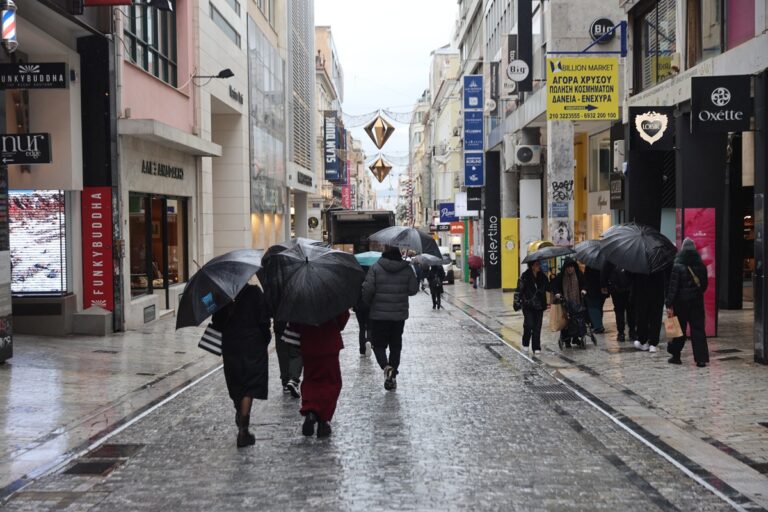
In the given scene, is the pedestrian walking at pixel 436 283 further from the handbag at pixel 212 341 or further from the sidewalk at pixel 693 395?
the handbag at pixel 212 341

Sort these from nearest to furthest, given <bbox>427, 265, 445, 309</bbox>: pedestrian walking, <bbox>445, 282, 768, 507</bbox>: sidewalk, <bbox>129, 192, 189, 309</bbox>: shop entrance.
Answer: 1. <bbox>445, 282, 768, 507</bbox>: sidewalk
2. <bbox>129, 192, 189, 309</bbox>: shop entrance
3. <bbox>427, 265, 445, 309</bbox>: pedestrian walking

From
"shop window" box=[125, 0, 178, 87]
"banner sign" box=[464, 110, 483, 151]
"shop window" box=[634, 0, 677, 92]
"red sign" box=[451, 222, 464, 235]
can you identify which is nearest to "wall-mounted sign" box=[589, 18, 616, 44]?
"shop window" box=[634, 0, 677, 92]

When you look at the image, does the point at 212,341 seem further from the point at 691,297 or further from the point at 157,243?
the point at 157,243

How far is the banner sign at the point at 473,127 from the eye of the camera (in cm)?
3903

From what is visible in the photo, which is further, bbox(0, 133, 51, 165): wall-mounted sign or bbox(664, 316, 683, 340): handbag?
bbox(0, 133, 51, 165): wall-mounted sign

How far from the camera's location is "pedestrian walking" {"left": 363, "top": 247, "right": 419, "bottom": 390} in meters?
10.3

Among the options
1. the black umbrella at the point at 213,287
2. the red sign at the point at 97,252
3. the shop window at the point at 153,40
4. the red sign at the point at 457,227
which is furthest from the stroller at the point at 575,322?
the red sign at the point at 457,227

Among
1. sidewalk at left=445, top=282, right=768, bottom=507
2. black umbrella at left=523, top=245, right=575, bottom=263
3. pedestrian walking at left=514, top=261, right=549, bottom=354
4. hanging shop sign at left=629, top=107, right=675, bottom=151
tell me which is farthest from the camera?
hanging shop sign at left=629, top=107, right=675, bottom=151

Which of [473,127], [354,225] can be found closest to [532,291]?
[354,225]

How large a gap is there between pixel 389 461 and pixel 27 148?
31.6 feet

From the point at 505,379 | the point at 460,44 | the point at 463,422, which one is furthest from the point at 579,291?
the point at 460,44

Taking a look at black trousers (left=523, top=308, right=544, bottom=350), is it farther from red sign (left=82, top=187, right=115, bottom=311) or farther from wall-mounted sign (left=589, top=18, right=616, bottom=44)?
wall-mounted sign (left=589, top=18, right=616, bottom=44)

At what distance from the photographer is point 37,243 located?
17.2m

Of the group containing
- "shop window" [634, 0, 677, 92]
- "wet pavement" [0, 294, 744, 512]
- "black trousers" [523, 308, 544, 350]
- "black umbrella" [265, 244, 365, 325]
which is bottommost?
"wet pavement" [0, 294, 744, 512]
